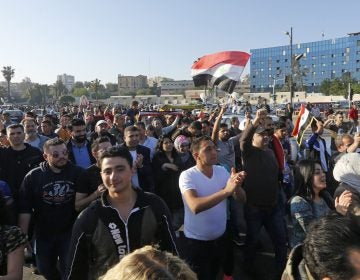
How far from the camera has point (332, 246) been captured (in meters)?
1.75

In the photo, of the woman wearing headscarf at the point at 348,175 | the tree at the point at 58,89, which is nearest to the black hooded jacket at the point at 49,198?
the woman wearing headscarf at the point at 348,175

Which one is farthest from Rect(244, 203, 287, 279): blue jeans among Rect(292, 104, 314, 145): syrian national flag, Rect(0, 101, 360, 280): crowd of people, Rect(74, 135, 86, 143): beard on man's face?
Rect(292, 104, 314, 145): syrian national flag

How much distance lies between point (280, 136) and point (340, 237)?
19.1 ft

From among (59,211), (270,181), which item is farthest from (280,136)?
(59,211)

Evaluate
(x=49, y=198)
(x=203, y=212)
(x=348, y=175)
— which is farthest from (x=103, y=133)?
(x=348, y=175)

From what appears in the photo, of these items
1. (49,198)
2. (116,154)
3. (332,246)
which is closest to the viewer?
(332,246)

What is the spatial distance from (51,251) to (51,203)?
1.70 ft

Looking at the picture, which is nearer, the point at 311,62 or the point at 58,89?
the point at 58,89

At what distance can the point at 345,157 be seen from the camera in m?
3.79

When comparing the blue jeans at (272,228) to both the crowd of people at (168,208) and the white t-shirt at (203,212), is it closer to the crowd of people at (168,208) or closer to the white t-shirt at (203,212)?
the crowd of people at (168,208)

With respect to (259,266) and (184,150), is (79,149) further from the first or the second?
(259,266)

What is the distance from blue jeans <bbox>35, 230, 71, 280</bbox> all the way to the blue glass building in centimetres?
11489

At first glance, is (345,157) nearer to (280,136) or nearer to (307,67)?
(280,136)

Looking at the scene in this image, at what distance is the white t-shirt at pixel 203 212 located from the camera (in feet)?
12.0
